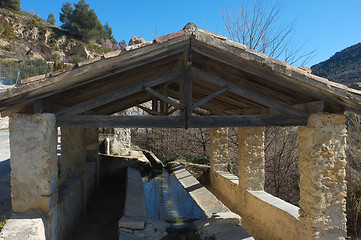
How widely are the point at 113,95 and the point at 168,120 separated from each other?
912 millimetres

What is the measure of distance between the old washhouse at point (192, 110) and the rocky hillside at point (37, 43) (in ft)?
93.4

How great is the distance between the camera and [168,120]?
395cm

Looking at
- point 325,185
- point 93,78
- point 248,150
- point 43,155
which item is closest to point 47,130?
point 43,155

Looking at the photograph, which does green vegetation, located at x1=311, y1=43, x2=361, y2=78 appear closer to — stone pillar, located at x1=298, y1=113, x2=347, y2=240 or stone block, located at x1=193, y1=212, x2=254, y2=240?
stone pillar, located at x1=298, y1=113, x2=347, y2=240

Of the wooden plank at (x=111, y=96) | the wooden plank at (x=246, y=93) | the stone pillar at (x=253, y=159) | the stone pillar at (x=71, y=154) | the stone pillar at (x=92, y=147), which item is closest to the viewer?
the wooden plank at (x=111, y=96)

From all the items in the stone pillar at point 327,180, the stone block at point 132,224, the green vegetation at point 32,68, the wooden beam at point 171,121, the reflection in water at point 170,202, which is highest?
the green vegetation at point 32,68

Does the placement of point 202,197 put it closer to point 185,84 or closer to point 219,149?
point 219,149

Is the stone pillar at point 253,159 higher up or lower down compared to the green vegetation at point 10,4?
lower down

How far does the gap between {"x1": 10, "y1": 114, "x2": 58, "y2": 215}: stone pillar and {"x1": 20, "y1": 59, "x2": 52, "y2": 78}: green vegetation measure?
2367 centimetres

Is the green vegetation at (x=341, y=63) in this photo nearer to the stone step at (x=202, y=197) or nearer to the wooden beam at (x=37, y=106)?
the stone step at (x=202, y=197)

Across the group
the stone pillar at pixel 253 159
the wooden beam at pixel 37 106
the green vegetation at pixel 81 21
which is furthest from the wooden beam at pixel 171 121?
the green vegetation at pixel 81 21

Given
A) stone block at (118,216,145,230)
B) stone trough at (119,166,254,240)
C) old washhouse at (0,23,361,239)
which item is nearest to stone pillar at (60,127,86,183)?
old washhouse at (0,23,361,239)

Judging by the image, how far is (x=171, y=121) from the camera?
394 cm

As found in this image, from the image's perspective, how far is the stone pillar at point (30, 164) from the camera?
3469mm
